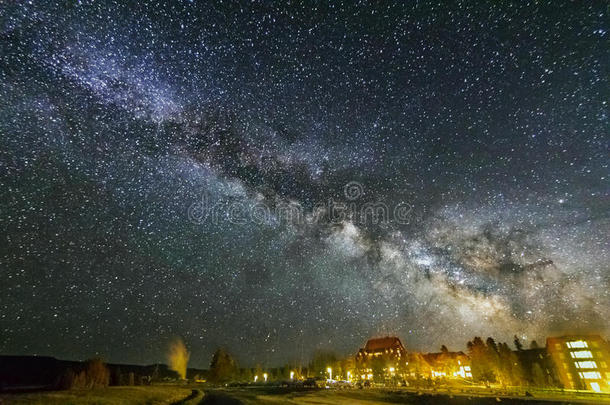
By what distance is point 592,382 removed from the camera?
10850 centimetres

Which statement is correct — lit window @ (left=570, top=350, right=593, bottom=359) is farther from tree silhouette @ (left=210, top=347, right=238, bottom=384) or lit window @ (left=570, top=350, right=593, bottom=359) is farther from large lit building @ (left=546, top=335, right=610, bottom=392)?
tree silhouette @ (left=210, top=347, right=238, bottom=384)

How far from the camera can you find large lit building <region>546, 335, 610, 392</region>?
108688 millimetres

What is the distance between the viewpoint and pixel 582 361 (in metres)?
114

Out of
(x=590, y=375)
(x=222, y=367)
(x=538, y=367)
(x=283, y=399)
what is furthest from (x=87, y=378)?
(x=590, y=375)

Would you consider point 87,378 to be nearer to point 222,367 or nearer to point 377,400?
point 222,367

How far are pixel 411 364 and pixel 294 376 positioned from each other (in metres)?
70.4

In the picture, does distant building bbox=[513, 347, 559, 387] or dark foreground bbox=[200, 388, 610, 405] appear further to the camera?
distant building bbox=[513, 347, 559, 387]

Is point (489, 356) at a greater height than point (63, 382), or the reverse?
point (489, 356)

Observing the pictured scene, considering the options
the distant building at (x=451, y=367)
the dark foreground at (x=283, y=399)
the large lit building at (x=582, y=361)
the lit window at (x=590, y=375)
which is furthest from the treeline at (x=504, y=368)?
the dark foreground at (x=283, y=399)

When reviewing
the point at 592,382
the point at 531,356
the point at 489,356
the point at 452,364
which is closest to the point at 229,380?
the point at 452,364

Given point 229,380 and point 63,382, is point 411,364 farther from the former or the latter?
point 63,382

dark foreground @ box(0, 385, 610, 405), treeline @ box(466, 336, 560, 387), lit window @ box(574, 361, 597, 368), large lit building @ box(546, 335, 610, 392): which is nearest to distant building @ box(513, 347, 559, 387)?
treeline @ box(466, 336, 560, 387)

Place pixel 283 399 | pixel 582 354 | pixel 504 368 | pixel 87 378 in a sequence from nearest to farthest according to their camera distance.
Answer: pixel 283 399, pixel 504 368, pixel 582 354, pixel 87 378

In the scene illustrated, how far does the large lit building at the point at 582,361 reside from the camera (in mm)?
108688
